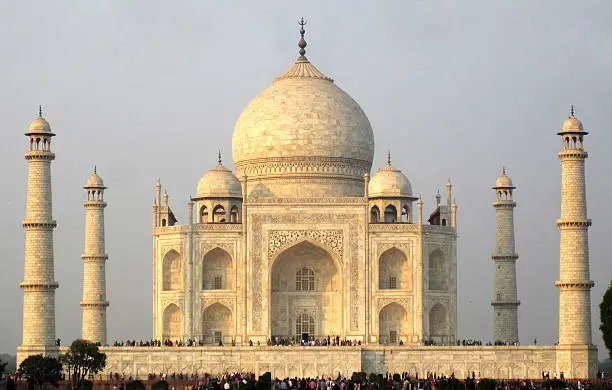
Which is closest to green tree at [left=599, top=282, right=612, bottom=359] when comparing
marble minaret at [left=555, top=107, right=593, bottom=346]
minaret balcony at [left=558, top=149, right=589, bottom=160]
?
marble minaret at [left=555, top=107, right=593, bottom=346]

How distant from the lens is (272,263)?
45531 millimetres

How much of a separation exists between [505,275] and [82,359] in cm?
1508

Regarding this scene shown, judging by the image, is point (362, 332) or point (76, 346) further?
point (362, 332)

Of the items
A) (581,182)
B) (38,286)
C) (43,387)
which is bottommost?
(43,387)

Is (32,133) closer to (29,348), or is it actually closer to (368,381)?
(29,348)

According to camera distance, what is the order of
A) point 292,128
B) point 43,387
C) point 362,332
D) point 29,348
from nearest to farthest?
1. point 43,387
2. point 29,348
3. point 362,332
4. point 292,128

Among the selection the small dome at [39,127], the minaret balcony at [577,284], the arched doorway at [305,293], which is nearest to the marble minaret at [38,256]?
the small dome at [39,127]

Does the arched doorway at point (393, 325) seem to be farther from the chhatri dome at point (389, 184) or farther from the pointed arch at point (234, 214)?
the pointed arch at point (234, 214)

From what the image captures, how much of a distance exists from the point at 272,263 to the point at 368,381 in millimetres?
6801

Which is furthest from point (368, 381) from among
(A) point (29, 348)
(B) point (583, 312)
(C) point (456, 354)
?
(A) point (29, 348)

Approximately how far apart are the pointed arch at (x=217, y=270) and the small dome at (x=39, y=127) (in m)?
6.08

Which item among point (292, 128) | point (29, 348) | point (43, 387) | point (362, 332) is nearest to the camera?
point (43, 387)

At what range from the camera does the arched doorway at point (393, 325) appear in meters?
45.6

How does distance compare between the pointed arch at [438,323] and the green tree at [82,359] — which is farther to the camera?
the pointed arch at [438,323]
